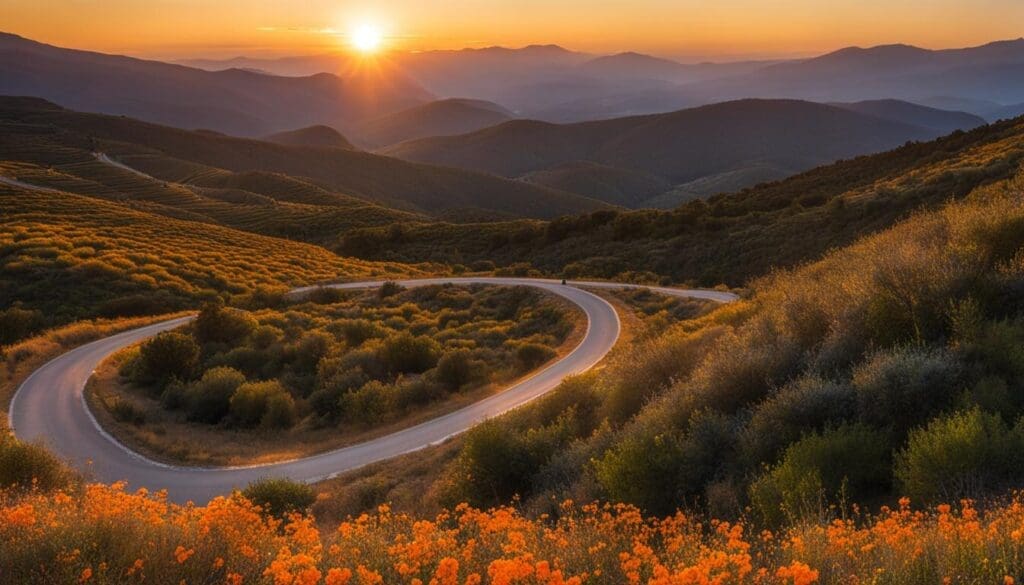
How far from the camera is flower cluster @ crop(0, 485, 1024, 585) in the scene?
4.21m

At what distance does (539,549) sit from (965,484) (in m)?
4.06

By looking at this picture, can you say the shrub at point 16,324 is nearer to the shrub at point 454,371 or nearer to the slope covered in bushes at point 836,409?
the shrub at point 454,371

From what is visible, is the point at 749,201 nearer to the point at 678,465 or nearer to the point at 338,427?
the point at 338,427

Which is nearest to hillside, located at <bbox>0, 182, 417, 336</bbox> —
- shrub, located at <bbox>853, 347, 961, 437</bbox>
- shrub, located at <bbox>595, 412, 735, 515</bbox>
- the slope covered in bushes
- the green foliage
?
the green foliage

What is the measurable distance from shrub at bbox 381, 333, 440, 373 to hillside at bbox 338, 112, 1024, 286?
23519 millimetres

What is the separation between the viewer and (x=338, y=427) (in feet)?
68.3

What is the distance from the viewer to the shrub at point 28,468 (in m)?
11.1

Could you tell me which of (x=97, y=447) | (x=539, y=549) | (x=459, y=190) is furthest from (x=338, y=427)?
(x=459, y=190)

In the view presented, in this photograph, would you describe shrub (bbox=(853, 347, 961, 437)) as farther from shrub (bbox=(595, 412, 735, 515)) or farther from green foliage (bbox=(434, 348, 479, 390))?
green foliage (bbox=(434, 348, 479, 390))

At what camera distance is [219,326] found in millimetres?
30219

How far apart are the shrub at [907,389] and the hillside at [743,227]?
28836 millimetres

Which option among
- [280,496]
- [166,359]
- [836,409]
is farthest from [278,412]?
[836,409]

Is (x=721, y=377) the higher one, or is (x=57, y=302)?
(x=721, y=377)

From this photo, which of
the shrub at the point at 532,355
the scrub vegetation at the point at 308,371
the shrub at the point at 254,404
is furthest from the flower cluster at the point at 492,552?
the shrub at the point at 532,355
